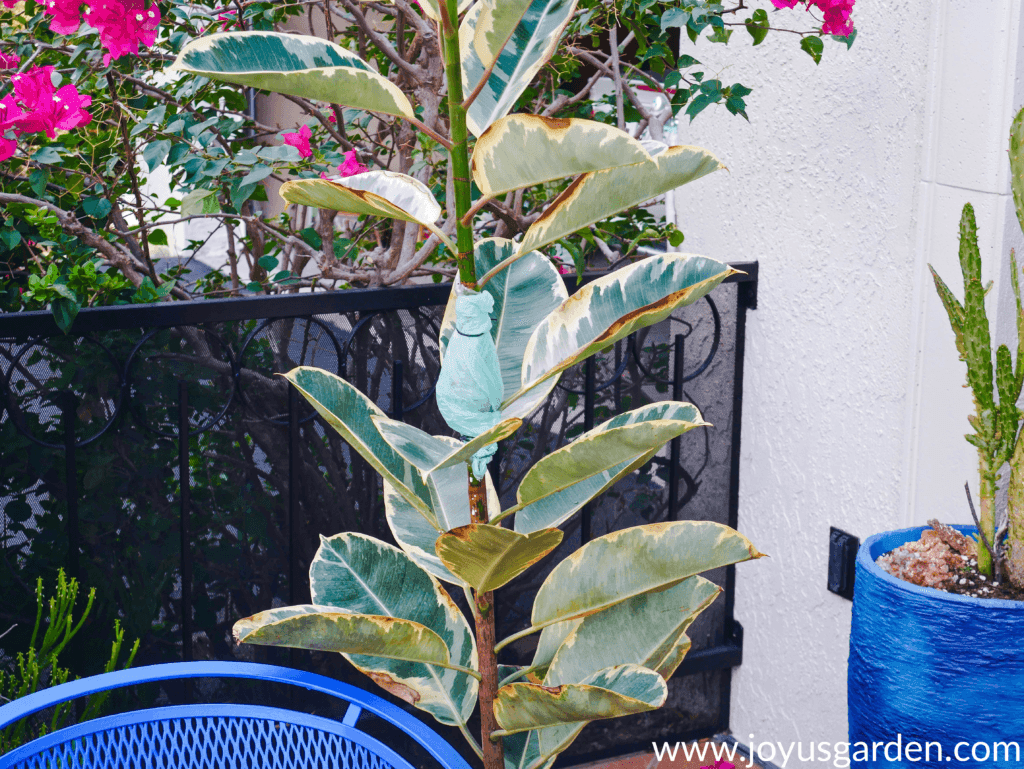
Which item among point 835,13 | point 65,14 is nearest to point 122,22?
point 65,14

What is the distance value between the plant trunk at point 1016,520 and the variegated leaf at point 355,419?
92cm

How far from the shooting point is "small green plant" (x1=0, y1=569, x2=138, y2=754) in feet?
5.42

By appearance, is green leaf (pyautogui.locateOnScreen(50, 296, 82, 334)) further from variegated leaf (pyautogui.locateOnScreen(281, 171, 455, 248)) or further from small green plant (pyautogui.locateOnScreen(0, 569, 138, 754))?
variegated leaf (pyautogui.locateOnScreen(281, 171, 455, 248))

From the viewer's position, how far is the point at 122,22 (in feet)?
5.56

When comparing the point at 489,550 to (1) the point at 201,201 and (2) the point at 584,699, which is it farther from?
(1) the point at 201,201

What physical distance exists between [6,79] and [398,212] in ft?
5.18

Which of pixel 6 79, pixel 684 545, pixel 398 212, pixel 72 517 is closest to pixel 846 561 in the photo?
pixel 684 545

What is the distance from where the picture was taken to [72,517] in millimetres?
1773

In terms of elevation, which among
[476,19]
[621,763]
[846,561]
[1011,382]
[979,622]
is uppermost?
[476,19]

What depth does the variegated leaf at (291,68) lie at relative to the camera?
972 millimetres

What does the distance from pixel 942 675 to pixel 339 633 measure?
3.00ft

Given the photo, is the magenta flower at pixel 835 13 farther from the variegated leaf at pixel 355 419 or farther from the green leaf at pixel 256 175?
the variegated leaf at pixel 355 419

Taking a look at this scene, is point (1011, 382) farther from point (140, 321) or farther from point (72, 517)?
point (72, 517)

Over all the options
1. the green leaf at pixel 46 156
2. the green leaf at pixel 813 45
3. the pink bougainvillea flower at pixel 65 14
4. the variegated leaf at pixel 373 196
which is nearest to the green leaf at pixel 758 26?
the green leaf at pixel 813 45
